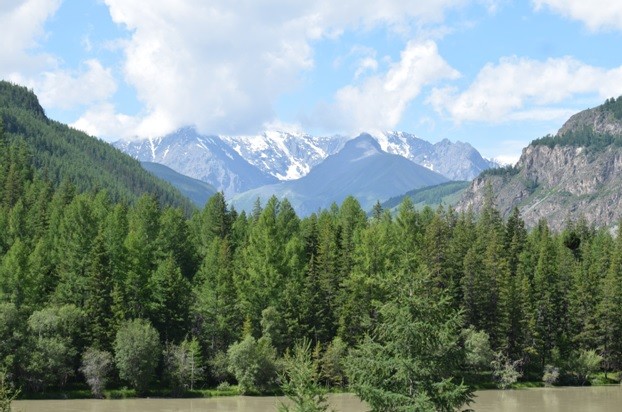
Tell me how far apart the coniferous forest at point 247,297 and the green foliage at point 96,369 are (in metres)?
0.16

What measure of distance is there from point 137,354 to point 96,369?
4.27 metres

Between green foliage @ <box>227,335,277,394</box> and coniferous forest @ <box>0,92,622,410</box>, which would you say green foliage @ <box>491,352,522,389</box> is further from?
green foliage @ <box>227,335,277,394</box>

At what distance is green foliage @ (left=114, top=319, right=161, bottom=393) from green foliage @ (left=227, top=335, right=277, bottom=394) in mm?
8498

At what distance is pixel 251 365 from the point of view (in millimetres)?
84500

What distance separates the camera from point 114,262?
92.2 m

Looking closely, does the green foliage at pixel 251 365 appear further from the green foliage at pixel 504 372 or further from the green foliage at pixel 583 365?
the green foliage at pixel 583 365

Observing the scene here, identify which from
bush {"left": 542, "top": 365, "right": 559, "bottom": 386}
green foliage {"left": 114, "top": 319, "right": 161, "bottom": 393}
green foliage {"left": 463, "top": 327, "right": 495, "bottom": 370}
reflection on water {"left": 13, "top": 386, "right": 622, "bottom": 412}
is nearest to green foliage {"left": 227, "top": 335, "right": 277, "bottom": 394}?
reflection on water {"left": 13, "top": 386, "right": 622, "bottom": 412}

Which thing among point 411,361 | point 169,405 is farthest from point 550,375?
point 411,361

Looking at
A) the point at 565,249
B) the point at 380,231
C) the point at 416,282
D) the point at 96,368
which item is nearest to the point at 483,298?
the point at 380,231

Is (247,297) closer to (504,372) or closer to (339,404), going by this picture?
(339,404)

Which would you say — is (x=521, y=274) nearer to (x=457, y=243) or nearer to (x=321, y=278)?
(x=457, y=243)

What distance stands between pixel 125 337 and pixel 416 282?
58631 millimetres

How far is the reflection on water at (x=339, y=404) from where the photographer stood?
72.1 m

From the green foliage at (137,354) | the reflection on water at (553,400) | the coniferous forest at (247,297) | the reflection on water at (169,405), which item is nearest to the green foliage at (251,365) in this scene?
the coniferous forest at (247,297)
